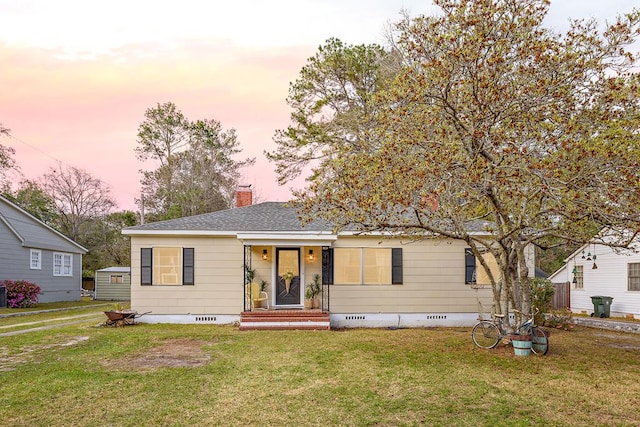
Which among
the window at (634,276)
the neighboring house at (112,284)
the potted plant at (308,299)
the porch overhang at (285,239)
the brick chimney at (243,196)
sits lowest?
the neighboring house at (112,284)

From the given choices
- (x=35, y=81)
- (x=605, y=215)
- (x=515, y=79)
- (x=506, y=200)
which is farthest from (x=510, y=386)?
(x=35, y=81)

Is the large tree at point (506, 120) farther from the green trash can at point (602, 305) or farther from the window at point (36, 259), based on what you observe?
the window at point (36, 259)

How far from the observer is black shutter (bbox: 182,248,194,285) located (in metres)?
14.1

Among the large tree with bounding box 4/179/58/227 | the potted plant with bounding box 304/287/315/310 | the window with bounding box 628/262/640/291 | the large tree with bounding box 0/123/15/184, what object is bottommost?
the potted plant with bounding box 304/287/315/310

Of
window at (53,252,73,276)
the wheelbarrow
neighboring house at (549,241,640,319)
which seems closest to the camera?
the wheelbarrow

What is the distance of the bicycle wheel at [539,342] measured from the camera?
9496mm

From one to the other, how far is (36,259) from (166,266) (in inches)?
500

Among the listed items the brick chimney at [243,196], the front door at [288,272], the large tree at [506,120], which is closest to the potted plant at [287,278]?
the front door at [288,272]

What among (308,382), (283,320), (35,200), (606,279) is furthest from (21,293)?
(606,279)

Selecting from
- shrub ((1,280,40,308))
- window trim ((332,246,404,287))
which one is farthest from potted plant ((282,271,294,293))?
shrub ((1,280,40,308))

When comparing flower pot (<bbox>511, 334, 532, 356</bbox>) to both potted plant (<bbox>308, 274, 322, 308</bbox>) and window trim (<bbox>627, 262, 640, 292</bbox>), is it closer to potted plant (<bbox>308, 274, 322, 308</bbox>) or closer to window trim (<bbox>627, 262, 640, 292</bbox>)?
potted plant (<bbox>308, 274, 322, 308</bbox>)

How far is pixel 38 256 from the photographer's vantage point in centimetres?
2311

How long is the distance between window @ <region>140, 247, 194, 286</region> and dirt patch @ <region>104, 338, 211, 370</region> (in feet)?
12.0

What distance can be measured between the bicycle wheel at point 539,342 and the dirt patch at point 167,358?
637cm
